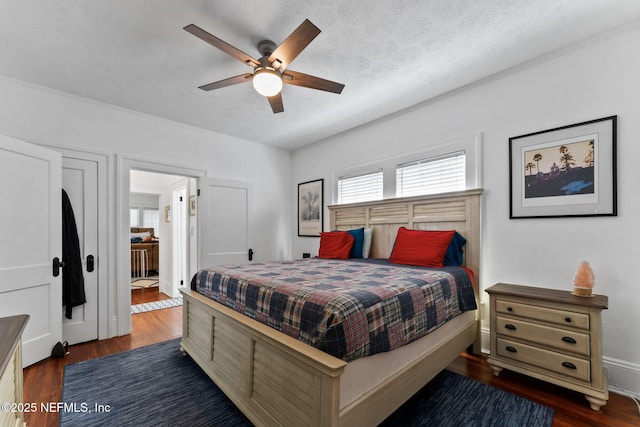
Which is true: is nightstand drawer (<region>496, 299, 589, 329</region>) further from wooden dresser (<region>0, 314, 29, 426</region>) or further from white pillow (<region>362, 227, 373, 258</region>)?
wooden dresser (<region>0, 314, 29, 426</region>)

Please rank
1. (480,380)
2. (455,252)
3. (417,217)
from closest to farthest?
(480,380) < (455,252) < (417,217)

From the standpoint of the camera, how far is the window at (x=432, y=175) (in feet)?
10.1

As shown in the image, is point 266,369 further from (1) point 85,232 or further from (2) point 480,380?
(1) point 85,232

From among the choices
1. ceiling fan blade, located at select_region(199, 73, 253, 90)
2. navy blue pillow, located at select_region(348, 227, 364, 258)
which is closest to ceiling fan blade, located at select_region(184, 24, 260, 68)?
ceiling fan blade, located at select_region(199, 73, 253, 90)

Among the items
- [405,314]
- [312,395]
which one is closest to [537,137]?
[405,314]

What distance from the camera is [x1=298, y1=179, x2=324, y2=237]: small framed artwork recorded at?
185 inches

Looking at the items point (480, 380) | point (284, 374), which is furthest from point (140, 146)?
point (480, 380)

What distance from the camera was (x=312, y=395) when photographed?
1.37 meters

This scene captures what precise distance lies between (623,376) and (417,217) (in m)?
1.98

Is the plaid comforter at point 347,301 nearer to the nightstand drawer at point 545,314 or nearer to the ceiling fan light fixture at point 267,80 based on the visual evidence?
the nightstand drawer at point 545,314

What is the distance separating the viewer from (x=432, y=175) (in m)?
3.29

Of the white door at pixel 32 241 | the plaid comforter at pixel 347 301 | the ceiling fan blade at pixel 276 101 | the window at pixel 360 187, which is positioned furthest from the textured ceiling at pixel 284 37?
the plaid comforter at pixel 347 301

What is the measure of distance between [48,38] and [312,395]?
3.11 meters

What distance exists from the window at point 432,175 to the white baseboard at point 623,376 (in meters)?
1.78
